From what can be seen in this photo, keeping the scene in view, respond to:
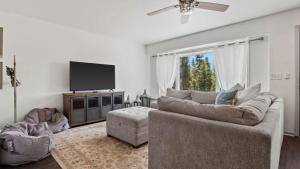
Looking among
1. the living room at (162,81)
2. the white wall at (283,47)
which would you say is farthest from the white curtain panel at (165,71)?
the white wall at (283,47)

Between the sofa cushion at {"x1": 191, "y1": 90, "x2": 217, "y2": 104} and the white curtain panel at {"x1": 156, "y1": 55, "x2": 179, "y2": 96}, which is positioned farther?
the white curtain panel at {"x1": 156, "y1": 55, "x2": 179, "y2": 96}

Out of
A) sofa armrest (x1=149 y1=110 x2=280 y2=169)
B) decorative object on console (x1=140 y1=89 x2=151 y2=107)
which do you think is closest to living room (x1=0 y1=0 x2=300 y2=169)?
sofa armrest (x1=149 y1=110 x2=280 y2=169)

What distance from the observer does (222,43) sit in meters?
3.82

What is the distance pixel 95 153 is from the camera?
221cm

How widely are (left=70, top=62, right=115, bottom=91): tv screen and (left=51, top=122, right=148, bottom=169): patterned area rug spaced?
4.04 feet

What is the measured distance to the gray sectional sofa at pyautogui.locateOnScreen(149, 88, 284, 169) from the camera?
3.16ft

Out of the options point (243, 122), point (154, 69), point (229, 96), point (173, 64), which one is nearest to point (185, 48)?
point (173, 64)

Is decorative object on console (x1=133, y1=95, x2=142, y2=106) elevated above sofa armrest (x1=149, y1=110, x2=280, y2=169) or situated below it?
below

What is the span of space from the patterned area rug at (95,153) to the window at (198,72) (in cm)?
267

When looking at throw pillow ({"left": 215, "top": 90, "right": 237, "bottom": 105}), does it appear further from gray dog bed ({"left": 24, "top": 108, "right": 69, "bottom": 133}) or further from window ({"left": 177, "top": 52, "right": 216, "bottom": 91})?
gray dog bed ({"left": 24, "top": 108, "right": 69, "bottom": 133})

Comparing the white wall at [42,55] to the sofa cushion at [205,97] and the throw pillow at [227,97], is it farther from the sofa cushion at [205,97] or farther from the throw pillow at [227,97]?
the throw pillow at [227,97]

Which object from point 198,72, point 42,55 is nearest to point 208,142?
point 198,72

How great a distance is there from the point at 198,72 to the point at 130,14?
2499 millimetres

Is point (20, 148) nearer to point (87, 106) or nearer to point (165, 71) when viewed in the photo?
point (87, 106)
